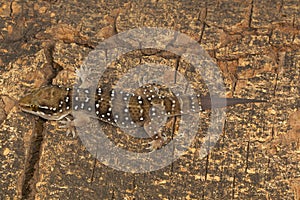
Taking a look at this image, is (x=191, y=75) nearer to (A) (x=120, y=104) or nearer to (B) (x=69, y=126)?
(A) (x=120, y=104)

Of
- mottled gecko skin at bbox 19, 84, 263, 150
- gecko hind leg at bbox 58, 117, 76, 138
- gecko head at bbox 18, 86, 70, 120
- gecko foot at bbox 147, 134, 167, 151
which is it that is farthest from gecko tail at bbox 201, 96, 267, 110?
gecko head at bbox 18, 86, 70, 120

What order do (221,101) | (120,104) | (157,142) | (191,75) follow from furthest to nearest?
1. (120,104)
2. (191,75)
3. (221,101)
4. (157,142)

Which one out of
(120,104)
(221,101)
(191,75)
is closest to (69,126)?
(120,104)

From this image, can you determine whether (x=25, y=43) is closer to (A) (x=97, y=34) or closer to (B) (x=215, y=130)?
(A) (x=97, y=34)

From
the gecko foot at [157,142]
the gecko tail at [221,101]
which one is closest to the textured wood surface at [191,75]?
the gecko tail at [221,101]

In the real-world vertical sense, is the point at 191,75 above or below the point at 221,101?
above

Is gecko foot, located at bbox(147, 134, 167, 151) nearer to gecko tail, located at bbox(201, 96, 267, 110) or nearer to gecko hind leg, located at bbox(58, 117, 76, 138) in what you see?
gecko tail, located at bbox(201, 96, 267, 110)
